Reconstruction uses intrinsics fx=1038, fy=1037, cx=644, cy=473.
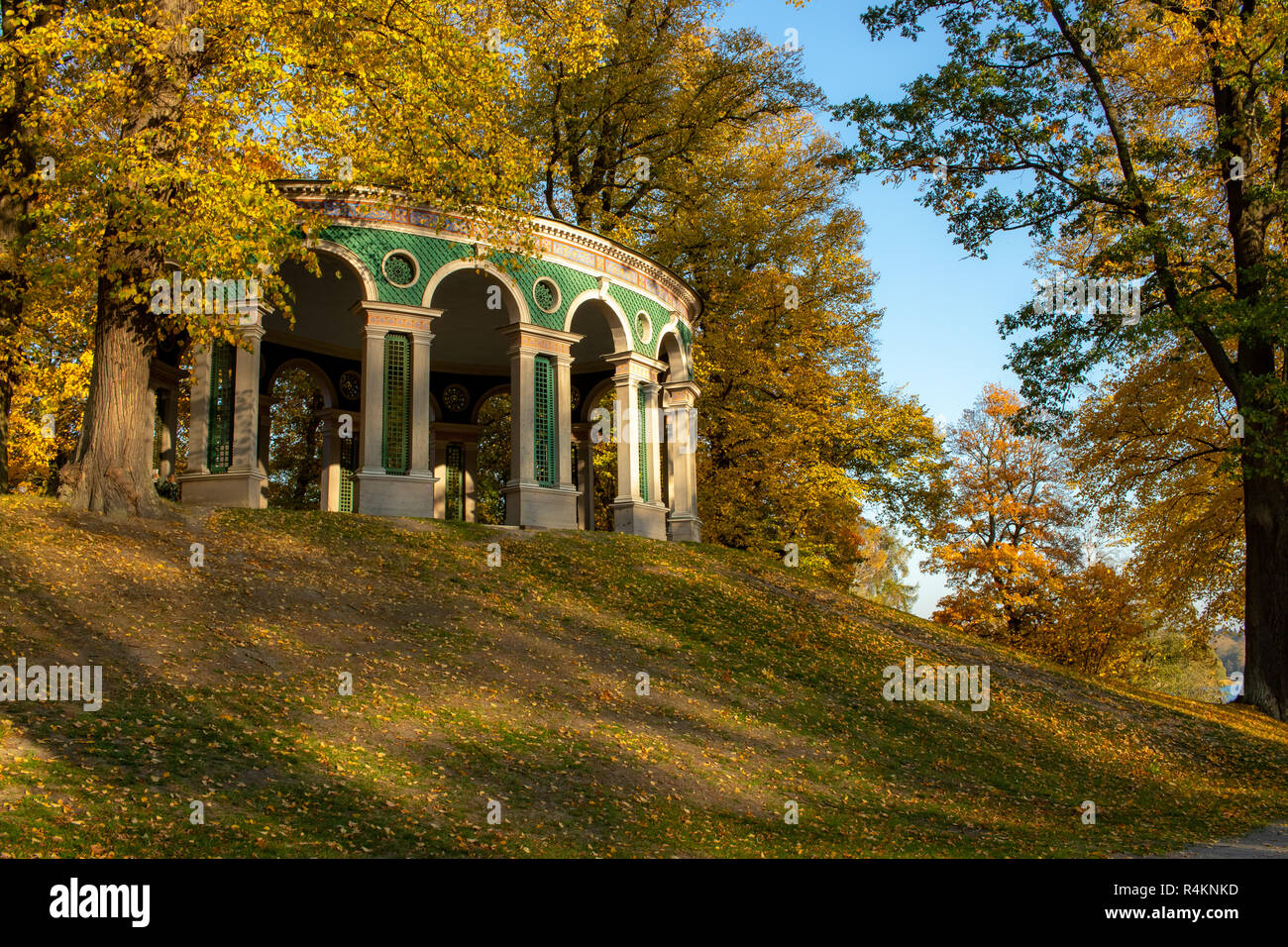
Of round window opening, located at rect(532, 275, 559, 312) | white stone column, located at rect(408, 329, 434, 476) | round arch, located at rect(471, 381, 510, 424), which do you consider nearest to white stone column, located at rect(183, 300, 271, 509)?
white stone column, located at rect(408, 329, 434, 476)

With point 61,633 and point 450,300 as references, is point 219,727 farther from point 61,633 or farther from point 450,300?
point 450,300

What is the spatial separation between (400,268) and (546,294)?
3.14m

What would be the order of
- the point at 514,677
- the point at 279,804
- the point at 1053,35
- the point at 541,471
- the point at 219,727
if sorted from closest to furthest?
the point at 279,804, the point at 219,727, the point at 514,677, the point at 1053,35, the point at 541,471

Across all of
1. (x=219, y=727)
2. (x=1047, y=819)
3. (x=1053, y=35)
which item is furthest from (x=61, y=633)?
(x=1053, y=35)

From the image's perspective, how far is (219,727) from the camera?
9617 millimetres

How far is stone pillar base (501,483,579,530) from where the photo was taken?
20.8 meters

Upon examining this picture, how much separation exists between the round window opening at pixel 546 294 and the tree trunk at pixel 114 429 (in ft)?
27.1

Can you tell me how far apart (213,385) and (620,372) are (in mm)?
8408

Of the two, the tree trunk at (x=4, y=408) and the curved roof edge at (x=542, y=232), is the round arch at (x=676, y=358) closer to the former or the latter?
the curved roof edge at (x=542, y=232)

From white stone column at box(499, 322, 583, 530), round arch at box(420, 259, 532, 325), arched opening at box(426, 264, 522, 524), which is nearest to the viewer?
round arch at box(420, 259, 532, 325)

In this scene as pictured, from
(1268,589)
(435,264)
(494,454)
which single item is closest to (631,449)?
(435,264)

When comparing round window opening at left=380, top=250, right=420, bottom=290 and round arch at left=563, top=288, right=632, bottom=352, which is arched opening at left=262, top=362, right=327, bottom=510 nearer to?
round arch at left=563, top=288, right=632, bottom=352

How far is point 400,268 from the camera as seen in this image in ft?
66.0

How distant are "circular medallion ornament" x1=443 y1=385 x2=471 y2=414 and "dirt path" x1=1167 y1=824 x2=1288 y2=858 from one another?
22559mm
